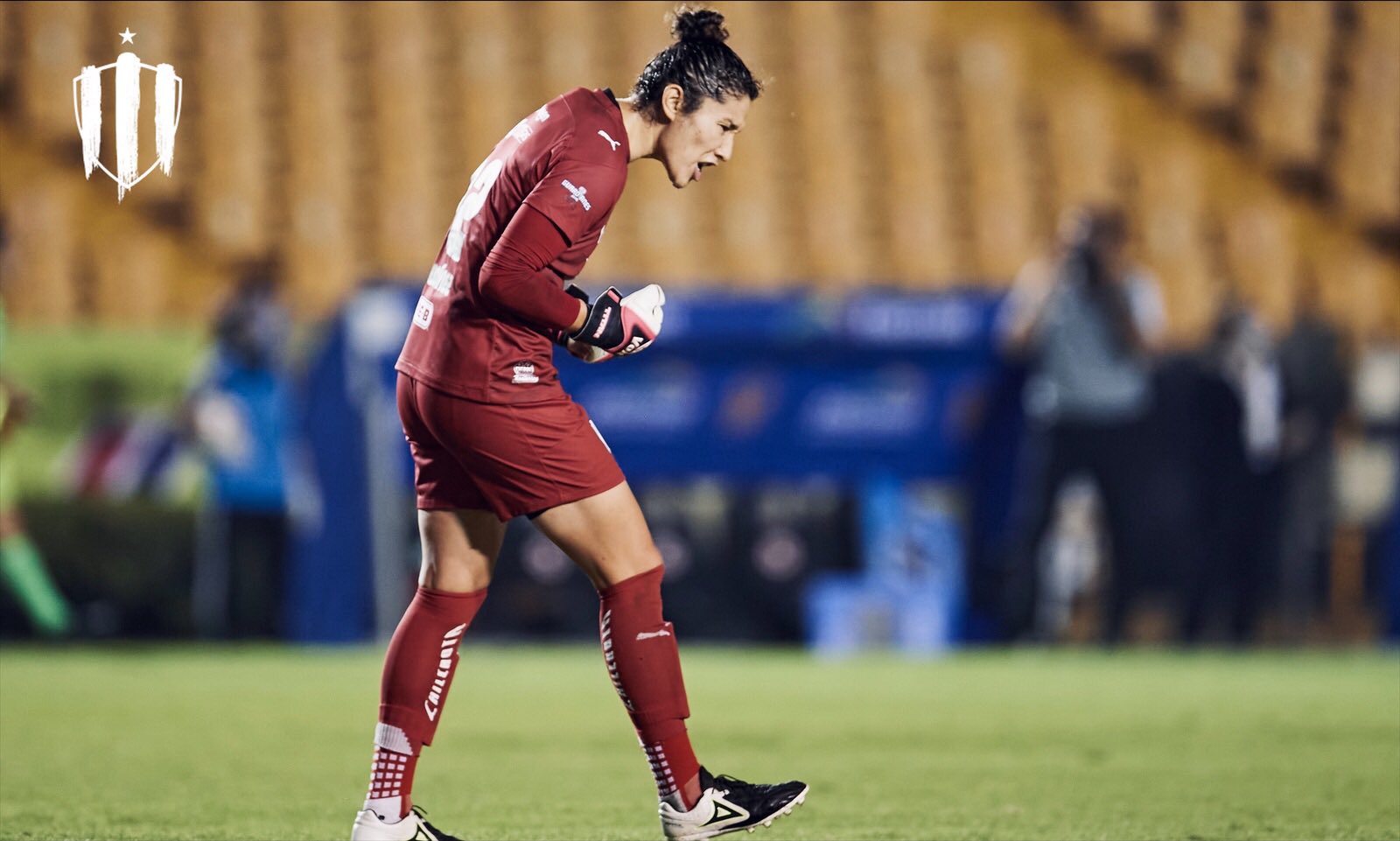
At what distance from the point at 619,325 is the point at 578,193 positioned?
307 mm

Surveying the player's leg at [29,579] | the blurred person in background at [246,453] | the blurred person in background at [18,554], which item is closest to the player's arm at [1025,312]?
the blurred person in background at [246,453]

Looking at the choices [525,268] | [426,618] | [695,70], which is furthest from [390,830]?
[695,70]

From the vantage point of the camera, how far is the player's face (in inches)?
164

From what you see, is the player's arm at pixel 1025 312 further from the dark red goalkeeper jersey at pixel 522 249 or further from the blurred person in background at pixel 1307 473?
the dark red goalkeeper jersey at pixel 522 249

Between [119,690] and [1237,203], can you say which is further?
[1237,203]

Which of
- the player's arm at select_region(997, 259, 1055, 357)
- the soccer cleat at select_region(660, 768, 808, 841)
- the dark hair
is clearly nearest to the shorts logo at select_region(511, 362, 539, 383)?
the dark hair

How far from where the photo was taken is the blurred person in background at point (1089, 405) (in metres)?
9.82

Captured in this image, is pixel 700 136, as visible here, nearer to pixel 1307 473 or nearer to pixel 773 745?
pixel 773 745

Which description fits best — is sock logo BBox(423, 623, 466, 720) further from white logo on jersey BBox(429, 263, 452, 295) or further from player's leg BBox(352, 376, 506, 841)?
white logo on jersey BBox(429, 263, 452, 295)

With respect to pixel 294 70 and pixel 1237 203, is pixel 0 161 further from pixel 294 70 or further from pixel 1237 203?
pixel 1237 203

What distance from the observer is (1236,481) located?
32.3ft

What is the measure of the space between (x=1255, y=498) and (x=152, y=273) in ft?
25.4

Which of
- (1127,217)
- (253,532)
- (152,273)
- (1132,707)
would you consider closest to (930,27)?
(1127,217)

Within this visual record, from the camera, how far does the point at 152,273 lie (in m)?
13.3
